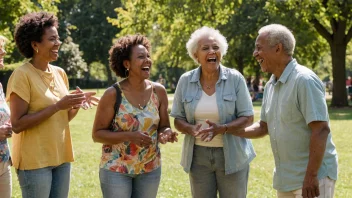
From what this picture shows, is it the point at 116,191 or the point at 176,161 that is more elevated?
the point at 116,191

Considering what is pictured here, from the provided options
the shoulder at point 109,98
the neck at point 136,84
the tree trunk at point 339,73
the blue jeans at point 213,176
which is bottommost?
the tree trunk at point 339,73

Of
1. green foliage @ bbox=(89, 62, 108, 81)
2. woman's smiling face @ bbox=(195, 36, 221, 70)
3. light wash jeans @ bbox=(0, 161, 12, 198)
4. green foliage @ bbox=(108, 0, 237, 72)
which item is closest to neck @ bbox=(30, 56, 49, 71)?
light wash jeans @ bbox=(0, 161, 12, 198)

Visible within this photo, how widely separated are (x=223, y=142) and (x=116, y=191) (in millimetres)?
1066

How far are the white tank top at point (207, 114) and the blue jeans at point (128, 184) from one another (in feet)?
1.84

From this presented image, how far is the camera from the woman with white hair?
5.02 meters

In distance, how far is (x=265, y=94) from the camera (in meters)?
4.80

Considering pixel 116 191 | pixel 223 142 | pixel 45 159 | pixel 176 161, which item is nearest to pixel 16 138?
pixel 45 159

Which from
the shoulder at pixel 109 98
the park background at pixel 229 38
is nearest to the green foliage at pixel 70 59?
the park background at pixel 229 38

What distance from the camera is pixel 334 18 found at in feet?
89.1

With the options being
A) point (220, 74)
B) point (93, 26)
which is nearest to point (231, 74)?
point (220, 74)

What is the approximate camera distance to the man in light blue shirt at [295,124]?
4.16 m

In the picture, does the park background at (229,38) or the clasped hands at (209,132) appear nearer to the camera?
the clasped hands at (209,132)

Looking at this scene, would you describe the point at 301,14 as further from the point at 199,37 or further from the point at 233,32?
the point at 199,37

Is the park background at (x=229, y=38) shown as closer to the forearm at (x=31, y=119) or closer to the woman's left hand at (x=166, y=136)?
the woman's left hand at (x=166, y=136)
